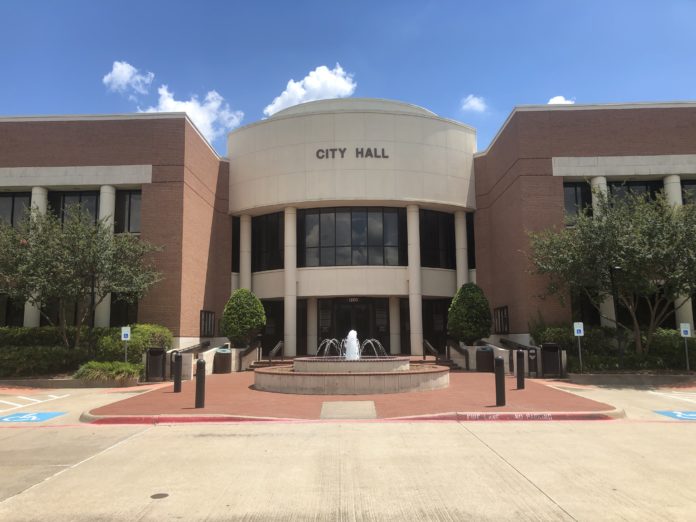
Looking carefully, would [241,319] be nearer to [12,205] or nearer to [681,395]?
[12,205]

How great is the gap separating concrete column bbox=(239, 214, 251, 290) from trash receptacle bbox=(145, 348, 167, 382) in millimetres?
10516

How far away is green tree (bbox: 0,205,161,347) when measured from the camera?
2116 cm

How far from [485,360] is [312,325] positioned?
10.3 metres

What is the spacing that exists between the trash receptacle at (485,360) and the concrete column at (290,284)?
9830 millimetres

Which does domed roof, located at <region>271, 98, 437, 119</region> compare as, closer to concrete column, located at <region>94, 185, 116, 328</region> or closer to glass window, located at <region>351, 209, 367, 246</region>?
glass window, located at <region>351, 209, 367, 246</region>

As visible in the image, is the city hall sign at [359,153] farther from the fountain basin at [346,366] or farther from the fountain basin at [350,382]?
the fountain basin at [350,382]

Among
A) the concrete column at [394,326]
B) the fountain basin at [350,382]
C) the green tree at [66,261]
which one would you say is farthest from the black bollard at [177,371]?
the concrete column at [394,326]

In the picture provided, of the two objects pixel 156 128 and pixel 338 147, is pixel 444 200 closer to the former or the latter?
pixel 338 147

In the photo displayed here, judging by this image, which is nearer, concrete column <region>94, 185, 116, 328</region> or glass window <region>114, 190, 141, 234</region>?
concrete column <region>94, 185, 116, 328</region>

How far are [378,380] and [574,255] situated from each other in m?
10.3

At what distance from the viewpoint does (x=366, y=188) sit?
29203 mm

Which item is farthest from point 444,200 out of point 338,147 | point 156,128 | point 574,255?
point 156,128

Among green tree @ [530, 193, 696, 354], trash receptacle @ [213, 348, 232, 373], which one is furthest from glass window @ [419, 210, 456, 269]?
trash receptacle @ [213, 348, 232, 373]

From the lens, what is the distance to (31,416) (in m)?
13.3
